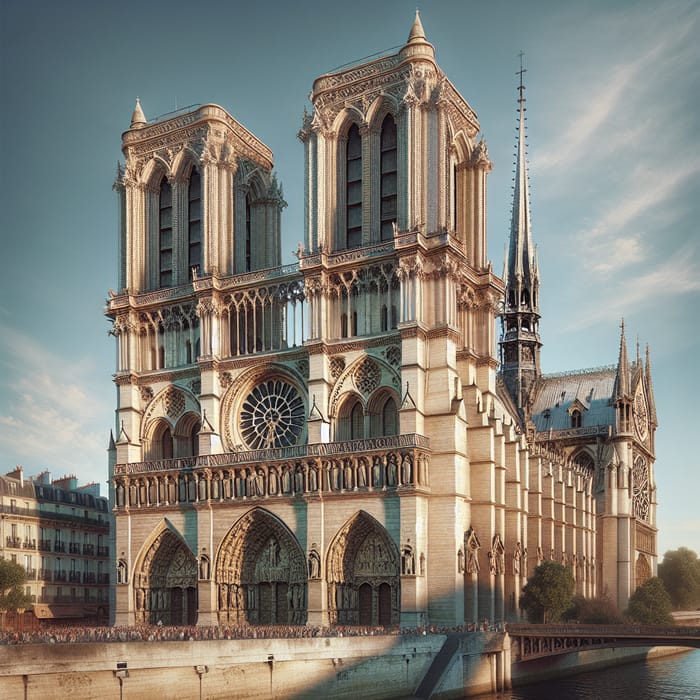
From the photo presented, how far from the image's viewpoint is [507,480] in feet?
201

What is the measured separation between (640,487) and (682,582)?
20713 mm

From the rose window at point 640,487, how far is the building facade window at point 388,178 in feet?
127

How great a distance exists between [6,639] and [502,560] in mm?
29588

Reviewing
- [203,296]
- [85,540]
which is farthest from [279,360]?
[85,540]

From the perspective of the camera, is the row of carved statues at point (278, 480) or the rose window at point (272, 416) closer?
the row of carved statues at point (278, 480)

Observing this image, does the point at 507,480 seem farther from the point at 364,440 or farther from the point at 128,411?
the point at 128,411

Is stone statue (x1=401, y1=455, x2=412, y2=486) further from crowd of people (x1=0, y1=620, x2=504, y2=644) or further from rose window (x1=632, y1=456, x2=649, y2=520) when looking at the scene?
rose window (x1=632, y1=456, x2=649, y2=520)

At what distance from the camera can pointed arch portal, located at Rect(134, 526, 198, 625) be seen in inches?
2424

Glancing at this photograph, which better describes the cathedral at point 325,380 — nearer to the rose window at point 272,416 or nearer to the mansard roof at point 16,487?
the rose window at point 272,416

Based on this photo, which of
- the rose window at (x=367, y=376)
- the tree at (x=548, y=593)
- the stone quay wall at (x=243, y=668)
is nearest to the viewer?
the stone quay wall at (x=243, y=668)

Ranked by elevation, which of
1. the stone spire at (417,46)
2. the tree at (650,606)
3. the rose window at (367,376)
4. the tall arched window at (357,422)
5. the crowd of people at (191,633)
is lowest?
the tree at (650,606)

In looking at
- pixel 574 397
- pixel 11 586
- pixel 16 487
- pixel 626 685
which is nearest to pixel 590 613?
pixel 626 685

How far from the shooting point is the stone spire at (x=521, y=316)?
98062mm

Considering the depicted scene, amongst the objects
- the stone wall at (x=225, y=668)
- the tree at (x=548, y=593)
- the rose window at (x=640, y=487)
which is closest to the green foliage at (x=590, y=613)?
the tree at (x=548, y=593)
